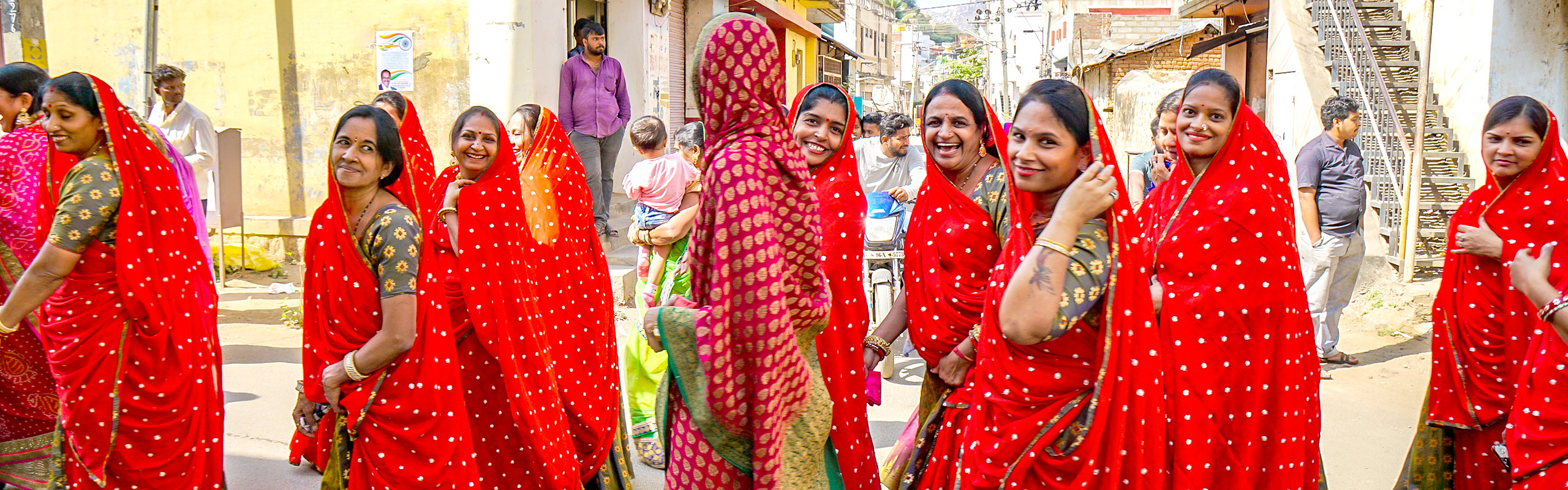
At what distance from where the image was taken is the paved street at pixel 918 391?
4.39 metres

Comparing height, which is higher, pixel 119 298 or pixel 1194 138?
pixel 1194 138

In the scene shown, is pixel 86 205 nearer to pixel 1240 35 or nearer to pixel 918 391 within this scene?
pixel 918 391

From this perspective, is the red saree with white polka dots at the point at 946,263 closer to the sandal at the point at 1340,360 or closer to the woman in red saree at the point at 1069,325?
the woman in red saree at the point at 1069,325

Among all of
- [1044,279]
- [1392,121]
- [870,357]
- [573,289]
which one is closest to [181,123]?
[573,289]

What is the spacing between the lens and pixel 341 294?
2.88m

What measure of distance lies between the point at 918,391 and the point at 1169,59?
18033 mm

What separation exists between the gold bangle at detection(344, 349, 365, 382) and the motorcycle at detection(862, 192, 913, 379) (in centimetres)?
456

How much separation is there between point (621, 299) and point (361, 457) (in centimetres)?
489

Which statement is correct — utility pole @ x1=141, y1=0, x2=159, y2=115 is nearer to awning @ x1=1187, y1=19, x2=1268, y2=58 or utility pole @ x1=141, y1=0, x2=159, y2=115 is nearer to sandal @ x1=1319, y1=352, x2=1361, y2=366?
sandal @ x1=1319, y1=352, x2=1361, y2=366

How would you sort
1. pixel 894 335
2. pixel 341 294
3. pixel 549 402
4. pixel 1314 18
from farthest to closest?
pixel 1314 18 → pixel 549 402 → pixel 894 335 → pixel 341 294

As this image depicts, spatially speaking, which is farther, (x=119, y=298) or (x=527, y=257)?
(x=527, y=257)

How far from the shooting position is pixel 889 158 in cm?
760

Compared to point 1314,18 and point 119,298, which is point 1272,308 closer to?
point 119,298

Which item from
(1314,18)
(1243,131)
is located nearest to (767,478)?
(1243,131)
